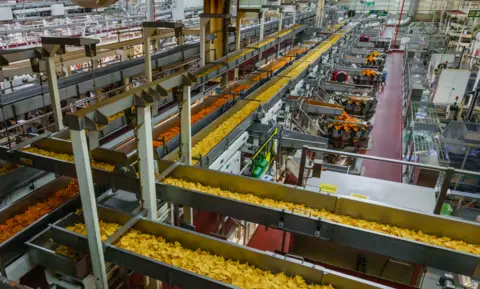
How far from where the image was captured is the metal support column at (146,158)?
304cm

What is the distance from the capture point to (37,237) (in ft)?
11.0

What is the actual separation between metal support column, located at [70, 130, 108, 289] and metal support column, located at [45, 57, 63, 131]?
2.84m

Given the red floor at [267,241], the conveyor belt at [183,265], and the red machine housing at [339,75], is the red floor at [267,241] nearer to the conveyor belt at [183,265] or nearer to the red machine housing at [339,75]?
the conveyor belt at [183,265]

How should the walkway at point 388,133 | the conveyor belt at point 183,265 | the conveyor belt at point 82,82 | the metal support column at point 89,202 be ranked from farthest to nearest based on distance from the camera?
the walkway at point 388,133
the conveyor belt at point 82,82
the conveyor belt at point 183,265
the metal support column at point 89,202

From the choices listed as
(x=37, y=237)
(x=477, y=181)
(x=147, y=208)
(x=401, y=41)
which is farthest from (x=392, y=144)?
(x=401, y=41)

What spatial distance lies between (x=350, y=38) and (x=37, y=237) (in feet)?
62.2

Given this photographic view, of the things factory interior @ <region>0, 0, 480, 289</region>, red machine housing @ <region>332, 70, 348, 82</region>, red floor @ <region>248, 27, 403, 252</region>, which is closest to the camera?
factory interior @ <region>0, 0, 480, 289</region>

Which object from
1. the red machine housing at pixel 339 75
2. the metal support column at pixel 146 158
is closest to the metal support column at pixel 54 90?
the metal support column at pixel 146 158

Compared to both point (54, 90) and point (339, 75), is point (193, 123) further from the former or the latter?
point (339, 75)

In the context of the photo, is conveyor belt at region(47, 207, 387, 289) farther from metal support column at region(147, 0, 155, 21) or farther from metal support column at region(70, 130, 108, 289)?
metal support column at region(147, 0, 155, 21)

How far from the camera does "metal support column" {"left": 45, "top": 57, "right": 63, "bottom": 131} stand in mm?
4855

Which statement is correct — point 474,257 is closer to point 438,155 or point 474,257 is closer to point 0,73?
point 438,155

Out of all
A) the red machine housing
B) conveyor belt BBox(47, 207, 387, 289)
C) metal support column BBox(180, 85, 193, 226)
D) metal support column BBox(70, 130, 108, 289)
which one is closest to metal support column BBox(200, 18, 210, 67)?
metal support column BBox(180, 85, 193, 226)

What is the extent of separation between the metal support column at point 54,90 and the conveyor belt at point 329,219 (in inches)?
95.5
